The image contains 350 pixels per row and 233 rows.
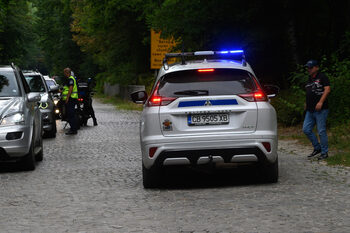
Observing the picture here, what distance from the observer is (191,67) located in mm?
10102

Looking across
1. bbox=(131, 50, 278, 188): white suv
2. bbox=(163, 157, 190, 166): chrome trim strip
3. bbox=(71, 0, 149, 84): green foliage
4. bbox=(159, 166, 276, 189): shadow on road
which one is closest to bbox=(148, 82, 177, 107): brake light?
bbox=(131, 50, 278, 188): white suv

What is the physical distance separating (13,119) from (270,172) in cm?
452

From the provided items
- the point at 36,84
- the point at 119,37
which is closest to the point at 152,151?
the point at 36,84

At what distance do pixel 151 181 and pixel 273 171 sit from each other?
1.59 m

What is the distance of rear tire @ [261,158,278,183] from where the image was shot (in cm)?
1025

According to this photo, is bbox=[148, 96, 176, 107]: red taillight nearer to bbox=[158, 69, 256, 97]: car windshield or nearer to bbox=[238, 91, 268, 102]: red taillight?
bbox=[158, 69, 256, 97]: car windshield

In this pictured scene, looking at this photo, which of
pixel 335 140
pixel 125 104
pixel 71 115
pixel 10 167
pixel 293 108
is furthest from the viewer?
pixel 125 104

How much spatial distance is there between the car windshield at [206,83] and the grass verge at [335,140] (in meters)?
3.10

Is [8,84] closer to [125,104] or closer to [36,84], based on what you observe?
[36,84]

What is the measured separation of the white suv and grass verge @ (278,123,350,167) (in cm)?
297

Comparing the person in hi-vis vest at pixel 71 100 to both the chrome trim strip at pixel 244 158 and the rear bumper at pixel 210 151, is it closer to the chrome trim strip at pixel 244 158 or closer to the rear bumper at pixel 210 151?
the rear bumper at pixel 210 151

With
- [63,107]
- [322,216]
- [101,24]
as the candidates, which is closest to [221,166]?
[322,216]

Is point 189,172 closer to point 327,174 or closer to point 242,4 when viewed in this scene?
point 327,174

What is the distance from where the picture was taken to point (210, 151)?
977 cm
